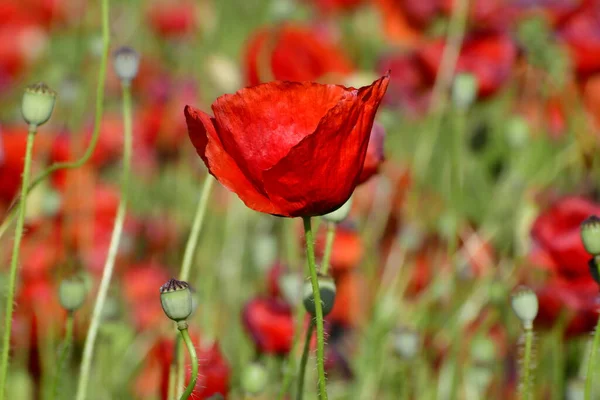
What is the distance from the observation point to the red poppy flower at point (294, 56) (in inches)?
47.1

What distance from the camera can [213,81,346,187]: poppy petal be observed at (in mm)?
550

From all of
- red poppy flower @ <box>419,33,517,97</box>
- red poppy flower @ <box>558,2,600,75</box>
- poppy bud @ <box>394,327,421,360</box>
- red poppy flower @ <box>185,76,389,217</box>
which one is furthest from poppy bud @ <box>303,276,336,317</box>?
red poppy flower @ <box>558,2,600,75</box>

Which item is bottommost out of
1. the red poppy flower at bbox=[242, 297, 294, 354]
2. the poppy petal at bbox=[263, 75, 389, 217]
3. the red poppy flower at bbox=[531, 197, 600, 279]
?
the poppy petal at bbox=[263, 75, 389, 217]

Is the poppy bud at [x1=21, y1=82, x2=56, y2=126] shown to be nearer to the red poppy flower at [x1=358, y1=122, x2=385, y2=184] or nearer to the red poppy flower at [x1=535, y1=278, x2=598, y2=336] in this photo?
the red poppy flower at [x1=358, y1=122, x2=385, y2=184]

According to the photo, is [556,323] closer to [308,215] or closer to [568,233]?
[568,233]

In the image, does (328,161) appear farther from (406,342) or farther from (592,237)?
(406,342)

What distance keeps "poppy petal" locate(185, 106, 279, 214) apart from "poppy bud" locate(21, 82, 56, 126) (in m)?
0.12

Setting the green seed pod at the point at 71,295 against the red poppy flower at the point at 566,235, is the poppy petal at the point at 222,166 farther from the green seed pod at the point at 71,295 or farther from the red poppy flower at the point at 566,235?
the red poppy flower at the point at 566,235

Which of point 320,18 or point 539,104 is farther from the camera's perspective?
point 320,18

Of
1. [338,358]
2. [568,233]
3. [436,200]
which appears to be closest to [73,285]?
[568,233]

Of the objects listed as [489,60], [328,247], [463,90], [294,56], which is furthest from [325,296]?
[489,60]

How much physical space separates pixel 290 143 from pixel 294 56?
76 cm

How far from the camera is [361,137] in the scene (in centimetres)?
55

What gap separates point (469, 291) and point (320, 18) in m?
1.40
